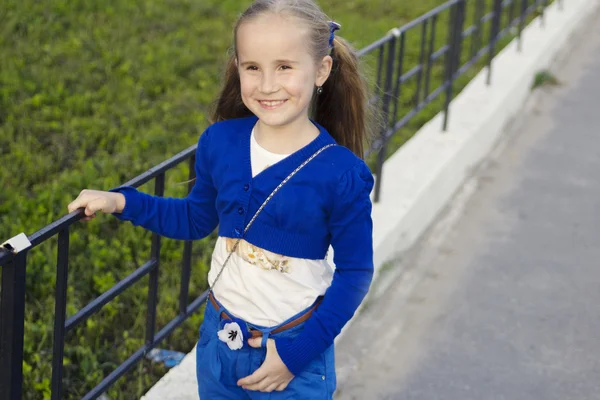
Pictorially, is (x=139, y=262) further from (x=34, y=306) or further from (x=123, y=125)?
(x=123, y=125)

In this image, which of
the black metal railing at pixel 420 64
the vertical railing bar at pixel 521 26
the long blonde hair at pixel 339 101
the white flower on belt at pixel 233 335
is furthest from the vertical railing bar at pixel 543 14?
the white flower on belt at pixel 233 335

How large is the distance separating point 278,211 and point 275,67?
326 millimetres

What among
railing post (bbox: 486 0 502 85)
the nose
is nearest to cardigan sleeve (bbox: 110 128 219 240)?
the nose

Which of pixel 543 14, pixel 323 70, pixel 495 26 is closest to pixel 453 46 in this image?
pixel 495 26

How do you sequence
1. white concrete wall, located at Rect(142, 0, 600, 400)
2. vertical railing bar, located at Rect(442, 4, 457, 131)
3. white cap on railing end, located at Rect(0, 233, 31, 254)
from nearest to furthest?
white cap on railing end, located at Rect(0, 233, 31, 254)
white concrete wall, located at Rect(142, 0, 600, 400)
vertical railing bar, located at Rect(442, 4, 457, 131)

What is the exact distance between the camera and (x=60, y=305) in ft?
8.29

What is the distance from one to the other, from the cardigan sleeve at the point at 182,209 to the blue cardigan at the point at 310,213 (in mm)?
17

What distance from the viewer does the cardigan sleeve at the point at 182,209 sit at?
236 centimetres

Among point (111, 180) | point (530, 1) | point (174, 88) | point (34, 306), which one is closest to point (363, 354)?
point (34, 306)

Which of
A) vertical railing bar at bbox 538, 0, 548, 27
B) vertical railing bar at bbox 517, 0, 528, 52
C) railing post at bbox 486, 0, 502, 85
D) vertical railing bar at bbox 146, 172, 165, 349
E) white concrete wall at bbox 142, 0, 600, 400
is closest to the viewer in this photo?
vertical railing bar at bbox 146, 172, 165, 349

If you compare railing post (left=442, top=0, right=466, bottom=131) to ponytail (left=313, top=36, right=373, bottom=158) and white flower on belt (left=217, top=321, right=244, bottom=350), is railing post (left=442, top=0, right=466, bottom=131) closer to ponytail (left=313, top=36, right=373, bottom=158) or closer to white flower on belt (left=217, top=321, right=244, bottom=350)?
ponytail (left=313, top=36, right=373, bottom=158)

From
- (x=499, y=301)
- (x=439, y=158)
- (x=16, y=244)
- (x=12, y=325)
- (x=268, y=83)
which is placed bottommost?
(x=499, y=301)

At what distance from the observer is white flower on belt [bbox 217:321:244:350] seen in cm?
226

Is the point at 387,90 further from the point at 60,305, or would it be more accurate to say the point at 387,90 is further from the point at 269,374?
the point at 269,374
